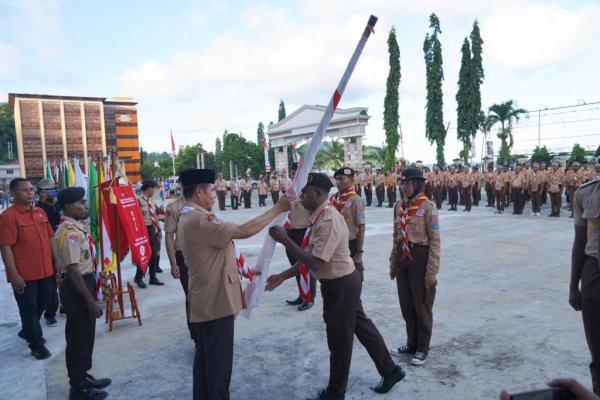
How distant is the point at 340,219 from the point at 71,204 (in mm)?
2470

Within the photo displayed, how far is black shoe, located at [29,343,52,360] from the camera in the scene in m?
4.58

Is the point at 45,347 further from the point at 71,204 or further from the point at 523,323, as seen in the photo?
the point at 523,323

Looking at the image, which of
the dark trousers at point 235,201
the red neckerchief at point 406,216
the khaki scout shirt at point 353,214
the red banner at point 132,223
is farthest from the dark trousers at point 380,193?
the red neckerchief at point 406,216

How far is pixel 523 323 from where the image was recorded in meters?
4.84

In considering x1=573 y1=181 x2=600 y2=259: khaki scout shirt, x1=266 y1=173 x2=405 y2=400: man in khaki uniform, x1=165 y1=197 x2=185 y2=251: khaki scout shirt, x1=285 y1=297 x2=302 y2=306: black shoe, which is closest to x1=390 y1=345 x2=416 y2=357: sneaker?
x1=266 y1=173 x2=405 y2=400: man in khaki uniform

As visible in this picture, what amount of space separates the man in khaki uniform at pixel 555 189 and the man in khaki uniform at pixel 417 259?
40.5 feet

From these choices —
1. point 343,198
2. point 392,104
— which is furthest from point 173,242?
point 392,104

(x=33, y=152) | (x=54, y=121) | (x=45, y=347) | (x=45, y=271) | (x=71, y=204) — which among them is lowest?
(x=45, y=347)

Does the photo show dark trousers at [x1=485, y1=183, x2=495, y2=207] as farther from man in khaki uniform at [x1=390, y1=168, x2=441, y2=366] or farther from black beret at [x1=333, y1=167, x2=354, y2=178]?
man in khaki uniform at [x1=390, y1=168, x2=441, y2=366]

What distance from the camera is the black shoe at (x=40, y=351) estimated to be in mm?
4582

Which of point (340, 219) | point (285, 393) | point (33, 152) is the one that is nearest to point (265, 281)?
point (340, 219)

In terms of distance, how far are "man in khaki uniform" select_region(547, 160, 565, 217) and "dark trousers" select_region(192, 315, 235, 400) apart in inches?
562

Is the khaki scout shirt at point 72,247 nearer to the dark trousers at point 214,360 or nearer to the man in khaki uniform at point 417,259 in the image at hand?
the dark trousers at point 214,360

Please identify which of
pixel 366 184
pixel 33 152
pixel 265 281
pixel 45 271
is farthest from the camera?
pixel 33 152
